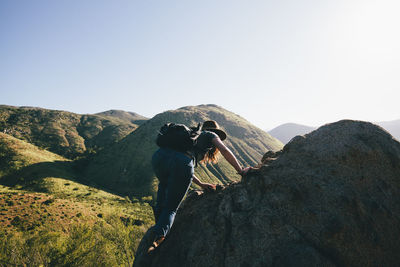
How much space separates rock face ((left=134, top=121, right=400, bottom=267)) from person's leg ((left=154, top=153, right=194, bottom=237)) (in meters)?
0.86

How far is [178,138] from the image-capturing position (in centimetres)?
419

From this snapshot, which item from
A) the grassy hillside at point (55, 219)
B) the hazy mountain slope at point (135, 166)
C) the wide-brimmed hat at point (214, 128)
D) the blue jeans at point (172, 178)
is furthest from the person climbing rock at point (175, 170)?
the hazy mountain slope at point (135, 166)

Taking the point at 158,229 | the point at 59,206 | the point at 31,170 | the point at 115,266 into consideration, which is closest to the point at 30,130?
the point at 31,170

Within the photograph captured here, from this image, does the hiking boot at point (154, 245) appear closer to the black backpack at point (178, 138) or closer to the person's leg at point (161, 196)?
the person's leg at point (161, 196)

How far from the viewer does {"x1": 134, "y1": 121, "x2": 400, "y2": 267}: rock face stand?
146 inches

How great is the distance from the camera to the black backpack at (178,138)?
417 cm

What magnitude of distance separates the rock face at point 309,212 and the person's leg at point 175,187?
86cm

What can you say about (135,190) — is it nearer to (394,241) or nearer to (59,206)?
(59,206)

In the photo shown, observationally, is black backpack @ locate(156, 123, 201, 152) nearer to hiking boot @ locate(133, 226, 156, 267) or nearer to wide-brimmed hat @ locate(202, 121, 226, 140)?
wide-brimmed hat @ locate(202, 121, 226, 140)

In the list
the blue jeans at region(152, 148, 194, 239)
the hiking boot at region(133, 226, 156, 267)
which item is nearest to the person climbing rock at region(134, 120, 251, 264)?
the blue jeans at region(152, 148, 194, 239)

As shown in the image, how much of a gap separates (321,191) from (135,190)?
119670 mm

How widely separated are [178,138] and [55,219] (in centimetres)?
7012

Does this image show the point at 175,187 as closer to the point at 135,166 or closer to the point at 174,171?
the point at 174,171

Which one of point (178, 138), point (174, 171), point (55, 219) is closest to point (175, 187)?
point (174, 171)
